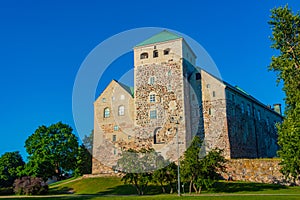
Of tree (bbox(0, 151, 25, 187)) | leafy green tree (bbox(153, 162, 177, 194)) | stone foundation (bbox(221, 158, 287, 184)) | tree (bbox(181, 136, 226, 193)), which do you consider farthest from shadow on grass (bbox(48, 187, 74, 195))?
stone foundation (bbox(221, 158, 287, 184))

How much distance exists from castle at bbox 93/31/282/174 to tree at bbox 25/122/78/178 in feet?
14.9

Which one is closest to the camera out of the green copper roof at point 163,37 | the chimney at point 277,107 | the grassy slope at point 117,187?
the grassy slope at point 117,187

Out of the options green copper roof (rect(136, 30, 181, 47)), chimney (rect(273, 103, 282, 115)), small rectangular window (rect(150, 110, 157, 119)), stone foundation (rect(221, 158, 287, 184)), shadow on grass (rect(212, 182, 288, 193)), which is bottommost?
shadow on grass (rect(212, 182, 288, 193))

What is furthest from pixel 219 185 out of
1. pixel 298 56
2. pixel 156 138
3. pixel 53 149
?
pixel 53 149

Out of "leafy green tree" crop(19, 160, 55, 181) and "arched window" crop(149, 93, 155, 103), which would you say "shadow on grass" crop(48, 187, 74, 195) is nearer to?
"leafy green tree" crop(19, 160, 55, 181)

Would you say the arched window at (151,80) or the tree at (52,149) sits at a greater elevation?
the arched window at (151,80)

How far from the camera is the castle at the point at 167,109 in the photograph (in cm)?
4459

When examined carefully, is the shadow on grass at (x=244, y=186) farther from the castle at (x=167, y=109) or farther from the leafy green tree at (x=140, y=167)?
the castle at (x=167, y=109)

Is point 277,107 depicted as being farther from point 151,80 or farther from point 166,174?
point 166,174

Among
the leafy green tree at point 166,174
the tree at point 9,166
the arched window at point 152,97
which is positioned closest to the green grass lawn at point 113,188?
the leafy green tree at point 166,174

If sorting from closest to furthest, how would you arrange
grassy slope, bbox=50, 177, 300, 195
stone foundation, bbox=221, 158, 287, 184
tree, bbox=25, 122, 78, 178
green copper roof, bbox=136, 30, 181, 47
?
grassy slope, bbox=50, 177, 300, 195
stone foundation, bbox=221, 158, 287, 184
green copper roof, bbox=136, 30, 181, 47
tree, bbox=25, 122, 78, 178

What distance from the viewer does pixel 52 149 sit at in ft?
166

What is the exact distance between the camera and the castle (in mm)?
44594

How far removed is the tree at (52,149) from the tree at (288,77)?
115 ft
